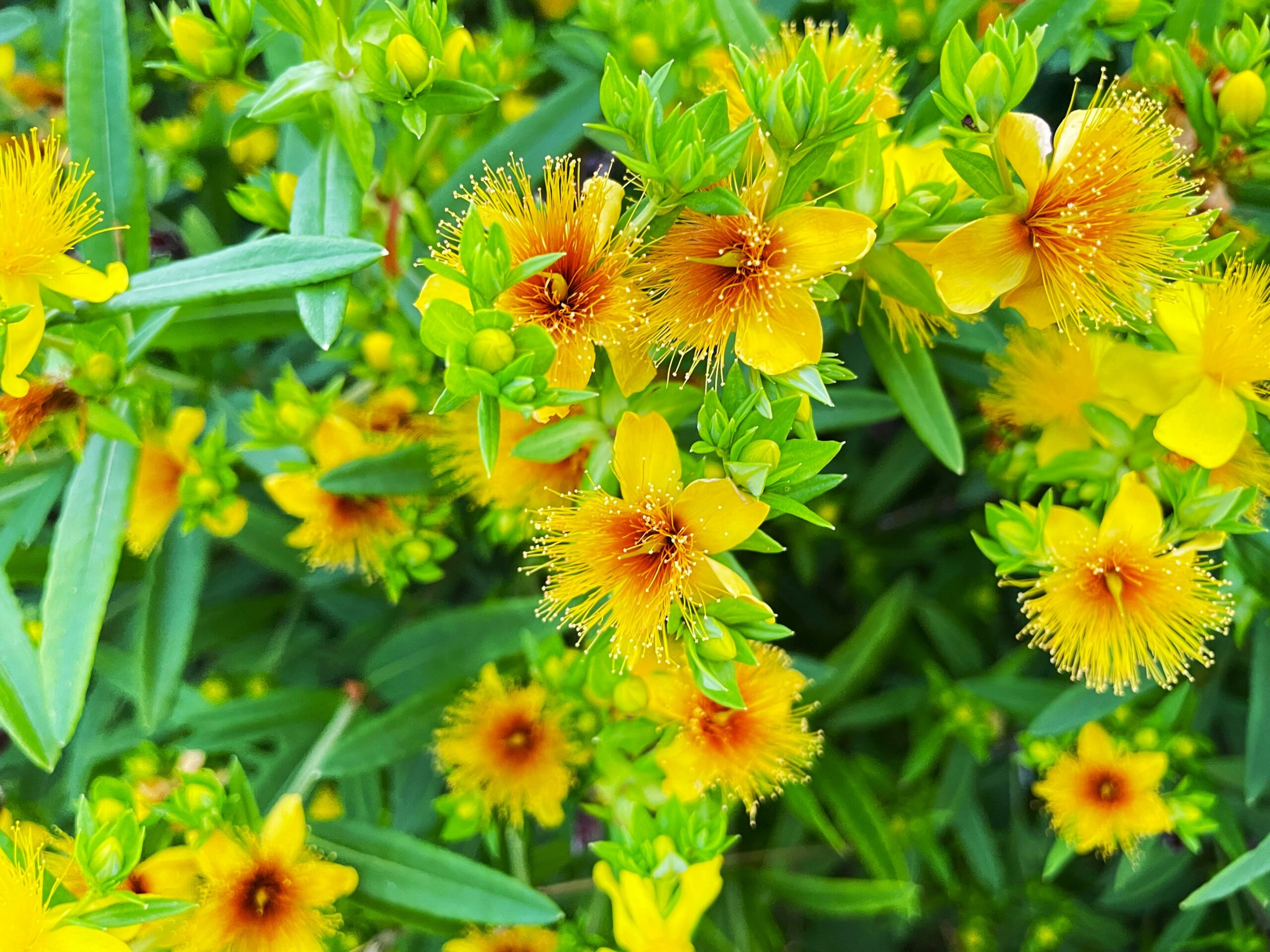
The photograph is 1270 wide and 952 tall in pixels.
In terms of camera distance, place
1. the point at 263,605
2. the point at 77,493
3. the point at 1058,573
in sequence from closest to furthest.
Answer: the point at 1058,573, the point at 77,493, the point at 263,605

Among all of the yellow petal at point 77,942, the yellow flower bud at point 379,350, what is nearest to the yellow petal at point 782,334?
the yellow flower bud at point 379,350

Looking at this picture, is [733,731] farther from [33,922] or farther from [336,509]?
[33,922]

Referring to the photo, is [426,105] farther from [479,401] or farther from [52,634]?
[52,634]

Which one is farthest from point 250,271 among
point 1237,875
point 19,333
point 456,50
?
point 1237,875

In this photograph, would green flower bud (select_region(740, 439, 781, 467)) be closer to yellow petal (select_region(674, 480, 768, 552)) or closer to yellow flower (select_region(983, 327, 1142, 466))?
yellow petal (select_region(674, 480, 768, 552))

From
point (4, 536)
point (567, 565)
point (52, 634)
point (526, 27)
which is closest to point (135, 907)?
point (52, 634)

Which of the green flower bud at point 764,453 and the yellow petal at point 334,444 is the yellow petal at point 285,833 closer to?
the yellow petal at point 334,444
